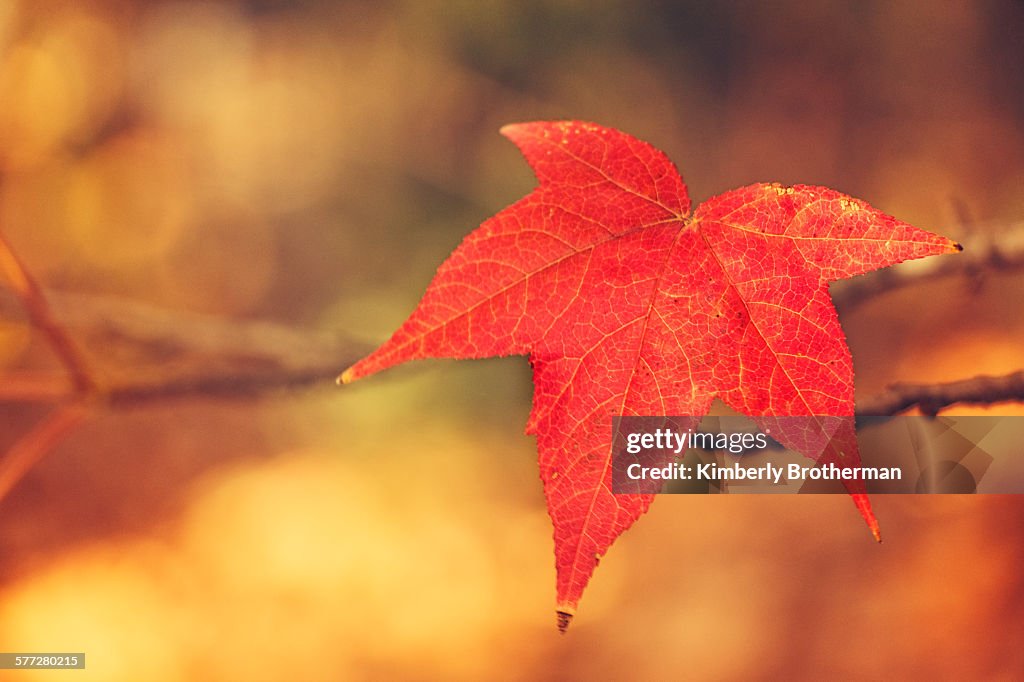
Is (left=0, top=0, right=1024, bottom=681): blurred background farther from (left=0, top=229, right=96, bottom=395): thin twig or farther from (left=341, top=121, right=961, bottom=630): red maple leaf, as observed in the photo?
(left=341, top=121, right=961, bottom=630): red maple leaf

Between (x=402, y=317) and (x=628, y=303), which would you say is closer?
(x=628, y=303)

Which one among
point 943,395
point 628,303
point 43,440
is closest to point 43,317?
point 43,440

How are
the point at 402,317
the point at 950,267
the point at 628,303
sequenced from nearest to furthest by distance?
the point at 628,303, the point at 950,267, the point at 402,317

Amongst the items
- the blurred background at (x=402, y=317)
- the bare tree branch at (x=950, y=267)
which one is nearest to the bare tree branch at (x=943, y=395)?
the bare tree branch at (x=950, y=267)

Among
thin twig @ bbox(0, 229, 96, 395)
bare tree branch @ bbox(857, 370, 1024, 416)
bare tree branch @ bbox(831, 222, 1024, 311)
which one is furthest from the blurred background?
bare tree branch @ bbox(857, 370, 1024, 416)

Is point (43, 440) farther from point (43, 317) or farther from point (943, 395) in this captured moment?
point (943, 395)

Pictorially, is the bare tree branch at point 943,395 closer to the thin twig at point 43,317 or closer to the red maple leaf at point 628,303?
the red maple leaf at point 628,303
